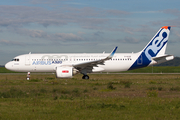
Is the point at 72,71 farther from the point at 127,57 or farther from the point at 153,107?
the point at 153,107

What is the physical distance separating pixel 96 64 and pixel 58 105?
1900cm

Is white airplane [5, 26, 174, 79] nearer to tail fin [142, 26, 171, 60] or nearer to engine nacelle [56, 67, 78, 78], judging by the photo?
tail fin [142, 26, 171, 60]

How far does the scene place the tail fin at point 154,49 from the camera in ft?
103

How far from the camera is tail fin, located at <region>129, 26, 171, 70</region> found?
1232 inches

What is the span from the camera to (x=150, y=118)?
8062 mm

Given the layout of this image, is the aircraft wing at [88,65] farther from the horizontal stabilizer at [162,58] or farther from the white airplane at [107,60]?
the horizontal stabilizer at [162,58]

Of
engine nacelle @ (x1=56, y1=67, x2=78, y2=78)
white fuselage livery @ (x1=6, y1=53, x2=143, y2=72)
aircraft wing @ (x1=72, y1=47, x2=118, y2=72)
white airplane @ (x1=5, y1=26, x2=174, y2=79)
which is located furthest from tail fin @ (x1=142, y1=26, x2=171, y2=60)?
engine nacelle @ (x1=56, y1=67, x2=78, y2=78)

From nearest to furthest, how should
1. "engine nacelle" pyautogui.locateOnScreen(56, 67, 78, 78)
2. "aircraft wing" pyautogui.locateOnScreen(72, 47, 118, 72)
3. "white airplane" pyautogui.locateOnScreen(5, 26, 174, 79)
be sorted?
"engine nacelle" pyautogui.locateOnScreen(56, 67, 78, 78) < "aircraft wing" pyautogui.locateOnScreen(72, 47, 118, 72) < "white airplane" pyautogui.locateOnScreen(5, 26, 174, 79)

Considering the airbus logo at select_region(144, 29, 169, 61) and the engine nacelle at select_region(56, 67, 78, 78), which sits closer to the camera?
the engine nacelle at select_region(56, 67, 78, 78)

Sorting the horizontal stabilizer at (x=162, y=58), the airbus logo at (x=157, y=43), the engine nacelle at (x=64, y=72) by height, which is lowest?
the engine nacelle at (x=64, y=72)

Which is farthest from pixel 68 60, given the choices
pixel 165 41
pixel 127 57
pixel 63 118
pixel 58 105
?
pixel 63 118

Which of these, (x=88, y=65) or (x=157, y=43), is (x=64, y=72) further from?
(x=157, y=43)

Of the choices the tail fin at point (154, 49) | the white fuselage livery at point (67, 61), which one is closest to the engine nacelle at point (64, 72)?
the white fuselage livery at point (67, 61)

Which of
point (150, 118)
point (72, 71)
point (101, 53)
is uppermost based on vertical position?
point (101, 53)
